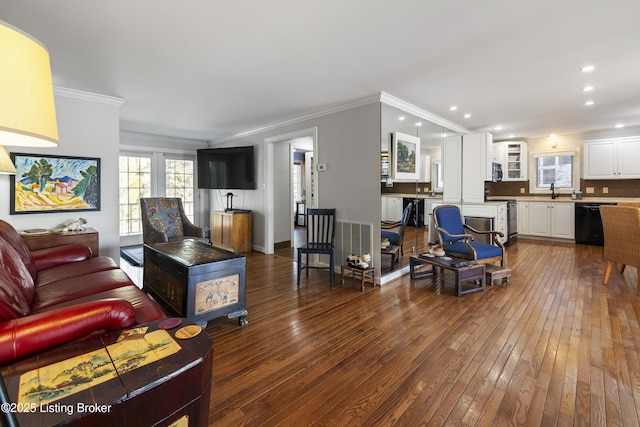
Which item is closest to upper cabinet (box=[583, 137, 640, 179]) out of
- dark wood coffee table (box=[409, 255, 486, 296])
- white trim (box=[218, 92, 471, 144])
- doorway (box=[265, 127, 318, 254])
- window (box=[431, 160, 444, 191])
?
white trim (box=[218, 92, 471, 144])

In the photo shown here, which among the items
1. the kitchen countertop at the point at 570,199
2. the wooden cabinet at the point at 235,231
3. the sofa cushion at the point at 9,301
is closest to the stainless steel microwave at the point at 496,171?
the kitchen countertop at the point at 570,199

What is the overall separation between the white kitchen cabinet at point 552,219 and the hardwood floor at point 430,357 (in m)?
3.04

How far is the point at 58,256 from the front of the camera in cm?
279

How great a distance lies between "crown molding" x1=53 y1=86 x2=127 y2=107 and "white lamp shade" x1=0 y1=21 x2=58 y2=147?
3742 mm

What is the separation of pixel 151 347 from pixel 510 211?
23.1ft

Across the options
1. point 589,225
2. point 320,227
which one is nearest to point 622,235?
point 589,225

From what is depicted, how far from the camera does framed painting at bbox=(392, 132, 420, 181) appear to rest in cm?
399

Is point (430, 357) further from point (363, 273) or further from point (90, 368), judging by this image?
point (90, 368)

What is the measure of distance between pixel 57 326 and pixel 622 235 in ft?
16.7

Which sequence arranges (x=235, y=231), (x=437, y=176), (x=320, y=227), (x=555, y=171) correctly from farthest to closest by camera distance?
1. (x=555, y=171)
2. (x=235, y=231)
3. (x=437, y=176)
4. (x=320, y=227)

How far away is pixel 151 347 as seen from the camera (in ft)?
3.66

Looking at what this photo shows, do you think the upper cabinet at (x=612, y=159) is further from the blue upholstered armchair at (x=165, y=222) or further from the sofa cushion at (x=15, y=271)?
the sofa cushion at (x=15, y=271)

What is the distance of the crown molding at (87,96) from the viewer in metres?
3.49

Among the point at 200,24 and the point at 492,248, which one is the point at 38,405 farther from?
the point at 492,248
